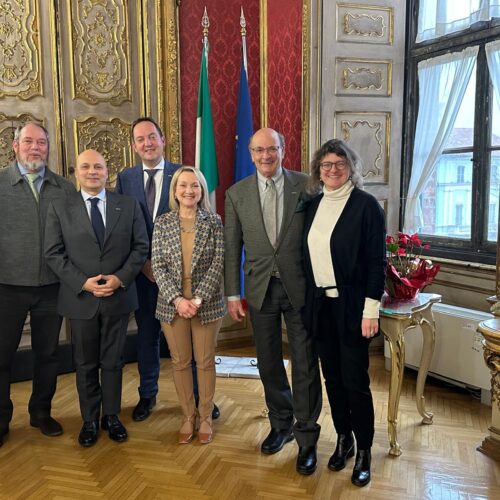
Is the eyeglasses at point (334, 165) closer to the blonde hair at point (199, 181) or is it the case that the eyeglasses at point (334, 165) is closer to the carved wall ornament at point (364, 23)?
the blonde hair at point (199, 181)

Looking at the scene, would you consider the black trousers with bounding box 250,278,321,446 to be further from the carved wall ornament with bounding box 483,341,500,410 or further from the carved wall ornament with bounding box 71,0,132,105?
the carved wall ornament with bounding box 71,0,132,105

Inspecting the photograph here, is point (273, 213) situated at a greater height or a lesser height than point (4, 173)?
lesser

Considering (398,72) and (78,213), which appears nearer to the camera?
(78,213)

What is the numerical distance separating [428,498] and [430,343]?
96 cm

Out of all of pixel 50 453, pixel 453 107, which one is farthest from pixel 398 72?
pixel 50 453

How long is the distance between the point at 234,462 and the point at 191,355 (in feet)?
1.88

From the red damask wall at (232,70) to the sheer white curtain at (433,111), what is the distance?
90 cm

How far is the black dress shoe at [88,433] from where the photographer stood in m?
3.03

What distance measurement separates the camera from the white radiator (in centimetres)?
357

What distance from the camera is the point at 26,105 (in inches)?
161

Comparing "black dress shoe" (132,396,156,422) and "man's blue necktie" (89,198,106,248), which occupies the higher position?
"man's blue necktie" (89,198,106,248)

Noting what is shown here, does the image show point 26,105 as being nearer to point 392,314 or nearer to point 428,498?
point 392,314

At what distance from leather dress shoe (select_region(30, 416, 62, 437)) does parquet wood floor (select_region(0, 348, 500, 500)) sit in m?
0.04

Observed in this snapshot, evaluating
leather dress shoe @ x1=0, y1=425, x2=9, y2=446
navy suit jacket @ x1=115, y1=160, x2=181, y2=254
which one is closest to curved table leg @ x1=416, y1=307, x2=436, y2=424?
navy suit jacket @ x1=115, y1=160, x2=181, y2=254
